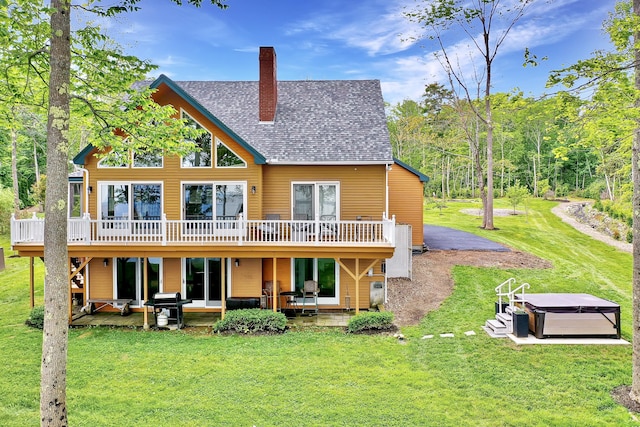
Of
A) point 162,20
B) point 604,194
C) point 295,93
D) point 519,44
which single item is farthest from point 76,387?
point 604,194

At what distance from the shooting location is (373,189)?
14.4 metres

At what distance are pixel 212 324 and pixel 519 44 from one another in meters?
32.2

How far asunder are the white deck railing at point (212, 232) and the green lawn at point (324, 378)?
2930mm

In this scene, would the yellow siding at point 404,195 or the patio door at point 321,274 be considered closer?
the patio door at point 321,274

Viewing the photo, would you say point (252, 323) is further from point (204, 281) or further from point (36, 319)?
point (36, 319)

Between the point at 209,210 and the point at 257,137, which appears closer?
the point at 209,210

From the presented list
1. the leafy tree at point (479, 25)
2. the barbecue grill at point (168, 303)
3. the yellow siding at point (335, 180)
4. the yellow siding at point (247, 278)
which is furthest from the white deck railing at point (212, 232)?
the leafy tree at point (479, 25)

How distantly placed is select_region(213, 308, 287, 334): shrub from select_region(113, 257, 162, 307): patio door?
3894 mm

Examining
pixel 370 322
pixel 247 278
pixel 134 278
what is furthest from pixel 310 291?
pixel 134 278

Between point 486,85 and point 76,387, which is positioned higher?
point 486,85

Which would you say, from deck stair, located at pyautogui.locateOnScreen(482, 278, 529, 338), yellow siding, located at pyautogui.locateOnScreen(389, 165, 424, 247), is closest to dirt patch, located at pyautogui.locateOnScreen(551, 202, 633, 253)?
yellow siding, located at pyautogui.locateOnScreen(389, 165, 424, 247)

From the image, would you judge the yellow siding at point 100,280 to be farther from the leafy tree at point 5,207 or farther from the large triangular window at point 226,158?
the leafy tree at point 5,207

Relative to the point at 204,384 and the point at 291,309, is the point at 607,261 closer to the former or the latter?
the point at 291,309

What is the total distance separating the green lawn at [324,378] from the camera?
22.6 ft
